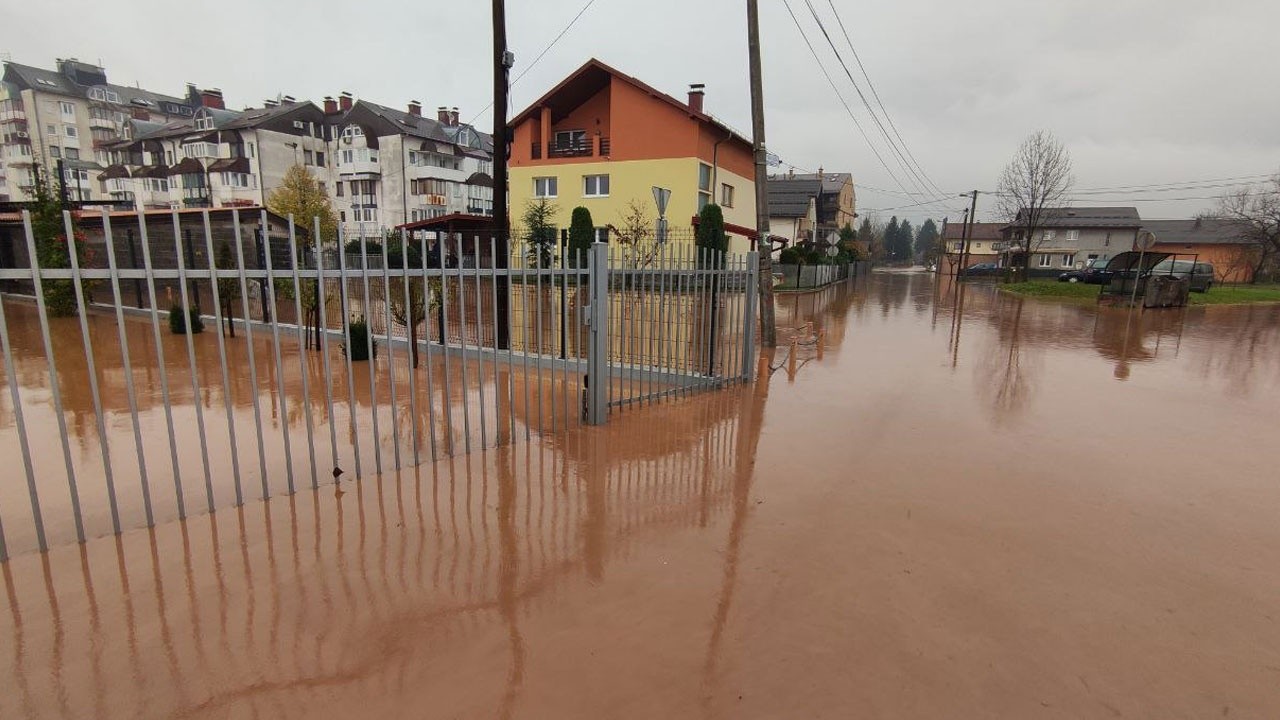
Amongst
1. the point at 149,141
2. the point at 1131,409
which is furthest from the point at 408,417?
the point at 149,141

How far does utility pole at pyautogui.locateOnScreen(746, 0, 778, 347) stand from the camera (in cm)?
1031

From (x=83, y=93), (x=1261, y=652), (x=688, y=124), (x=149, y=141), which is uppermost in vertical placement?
(x=83, y=93)

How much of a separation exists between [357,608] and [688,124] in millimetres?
26232

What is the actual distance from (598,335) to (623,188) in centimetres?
2310

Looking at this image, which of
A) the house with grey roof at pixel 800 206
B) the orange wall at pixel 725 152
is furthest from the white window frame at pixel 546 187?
the house with grey roof at pixel 800 206

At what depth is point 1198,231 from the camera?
53625mm

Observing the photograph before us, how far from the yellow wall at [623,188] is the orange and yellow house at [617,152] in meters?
0.05

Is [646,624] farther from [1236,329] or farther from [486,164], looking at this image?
[486,164]

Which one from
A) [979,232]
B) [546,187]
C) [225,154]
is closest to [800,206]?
[546,187]

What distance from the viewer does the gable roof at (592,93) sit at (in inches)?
1018

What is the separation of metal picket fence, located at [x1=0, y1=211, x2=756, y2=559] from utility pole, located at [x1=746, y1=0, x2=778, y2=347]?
2391 mm

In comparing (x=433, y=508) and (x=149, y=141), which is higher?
(x=149, y=141)

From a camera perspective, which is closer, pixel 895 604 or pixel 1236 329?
pixel 895 604

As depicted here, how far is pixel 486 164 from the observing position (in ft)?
174
